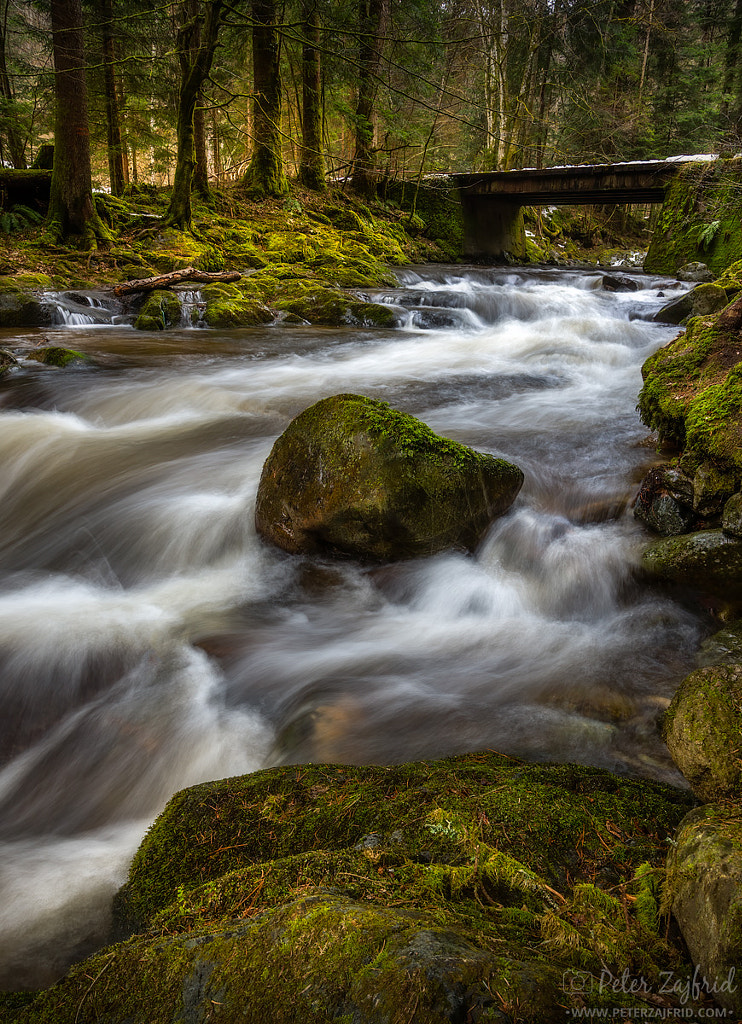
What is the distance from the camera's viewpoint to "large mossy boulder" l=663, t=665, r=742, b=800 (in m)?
1.83

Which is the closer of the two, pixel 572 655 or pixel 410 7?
pixel 572 655

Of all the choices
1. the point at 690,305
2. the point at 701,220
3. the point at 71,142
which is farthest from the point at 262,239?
the point at 701,220

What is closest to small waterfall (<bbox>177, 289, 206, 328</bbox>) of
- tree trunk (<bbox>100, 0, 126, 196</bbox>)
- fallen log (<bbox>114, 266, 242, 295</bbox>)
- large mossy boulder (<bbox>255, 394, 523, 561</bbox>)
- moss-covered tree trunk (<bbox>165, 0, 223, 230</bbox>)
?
fallen log (<bbox>114, 266, 242, 295</bbox>)

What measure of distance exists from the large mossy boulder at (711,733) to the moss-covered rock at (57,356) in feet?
27.2

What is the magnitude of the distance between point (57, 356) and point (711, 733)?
859 cm

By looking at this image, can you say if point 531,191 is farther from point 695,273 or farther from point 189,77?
point 189,77

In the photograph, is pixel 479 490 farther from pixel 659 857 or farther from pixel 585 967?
pixel 585 967

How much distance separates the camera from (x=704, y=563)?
373 cm

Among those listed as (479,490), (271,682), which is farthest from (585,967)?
(479,490)

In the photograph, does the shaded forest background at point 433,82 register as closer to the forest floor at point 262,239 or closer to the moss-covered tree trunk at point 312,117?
the moss-covered tree trunk at point 312,117

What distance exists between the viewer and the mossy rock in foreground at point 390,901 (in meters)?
1.03

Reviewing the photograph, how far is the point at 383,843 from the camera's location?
1666 millimetres

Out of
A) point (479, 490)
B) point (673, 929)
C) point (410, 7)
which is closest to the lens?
point (673, 929)

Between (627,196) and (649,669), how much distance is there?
19.3m
